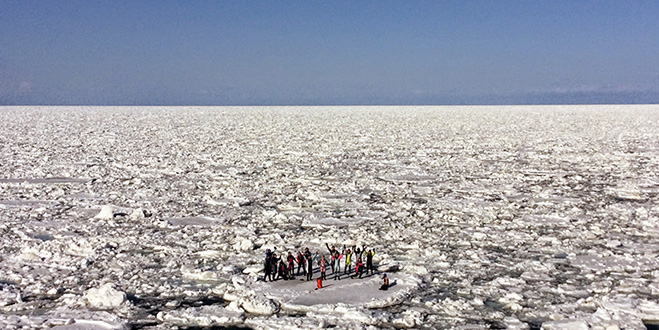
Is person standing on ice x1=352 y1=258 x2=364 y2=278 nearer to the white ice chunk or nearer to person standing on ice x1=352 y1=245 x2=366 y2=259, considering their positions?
person standing on ice x1=352 y1=245 x2=366 y2=259

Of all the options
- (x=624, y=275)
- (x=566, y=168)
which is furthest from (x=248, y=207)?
(x=566, y=168)

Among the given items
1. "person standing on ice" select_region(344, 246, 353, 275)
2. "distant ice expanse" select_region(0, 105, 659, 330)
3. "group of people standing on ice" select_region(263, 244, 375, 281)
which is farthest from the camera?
"person standing on ice" select_region(344, 246, 353, 275)

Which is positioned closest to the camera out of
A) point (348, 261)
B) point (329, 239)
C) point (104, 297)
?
point (104, 297)

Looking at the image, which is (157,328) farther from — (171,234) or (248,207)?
(248,207)

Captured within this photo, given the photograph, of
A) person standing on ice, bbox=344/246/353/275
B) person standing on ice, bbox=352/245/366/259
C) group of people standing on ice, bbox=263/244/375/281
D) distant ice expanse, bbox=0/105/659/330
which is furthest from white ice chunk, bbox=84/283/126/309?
person standing on ice, bbox=352/245/366/259

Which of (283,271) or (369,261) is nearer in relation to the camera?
(283,271)

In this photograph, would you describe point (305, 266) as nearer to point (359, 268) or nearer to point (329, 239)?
point (359, 268)

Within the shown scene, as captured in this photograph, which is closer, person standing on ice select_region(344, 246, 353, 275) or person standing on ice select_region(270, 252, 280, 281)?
person standing on ice select_region(270, 252, 280, 281)

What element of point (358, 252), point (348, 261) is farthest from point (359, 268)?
point (358, 252)
